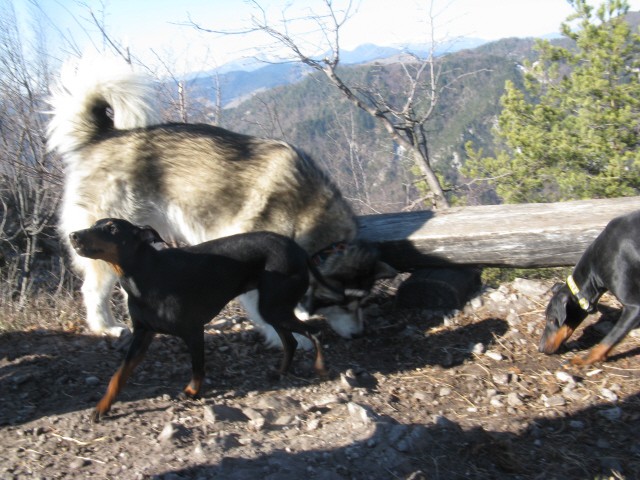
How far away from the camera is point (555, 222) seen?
5.58 meters

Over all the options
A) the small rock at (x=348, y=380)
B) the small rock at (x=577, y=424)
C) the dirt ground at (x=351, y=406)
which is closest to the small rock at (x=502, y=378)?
the dirt ground at (x=351, y=406)

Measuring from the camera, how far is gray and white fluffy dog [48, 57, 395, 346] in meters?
5.05

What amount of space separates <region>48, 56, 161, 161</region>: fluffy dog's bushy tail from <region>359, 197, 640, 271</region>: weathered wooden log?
7.65ft

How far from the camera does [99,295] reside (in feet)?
16.6

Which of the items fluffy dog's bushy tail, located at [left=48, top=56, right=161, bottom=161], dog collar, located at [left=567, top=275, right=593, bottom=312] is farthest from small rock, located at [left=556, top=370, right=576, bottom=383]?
fluffy dog's bushy tail, located at [left=48, top=56, right=161, bottom=161]

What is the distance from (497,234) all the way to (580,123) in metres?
6.21

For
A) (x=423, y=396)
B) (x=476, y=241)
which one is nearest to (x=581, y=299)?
(x=476, y=241)

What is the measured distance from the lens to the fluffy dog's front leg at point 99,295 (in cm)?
505

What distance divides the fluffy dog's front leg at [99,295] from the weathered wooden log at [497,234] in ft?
7.55

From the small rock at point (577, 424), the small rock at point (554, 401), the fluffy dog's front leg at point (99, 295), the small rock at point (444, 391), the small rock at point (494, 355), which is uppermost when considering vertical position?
the fluffy dog's front leg at point (99, 295)

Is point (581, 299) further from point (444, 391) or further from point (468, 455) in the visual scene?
point (468, 455)

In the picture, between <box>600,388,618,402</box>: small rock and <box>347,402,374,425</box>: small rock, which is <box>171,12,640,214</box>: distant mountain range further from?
<box>600,388,618,402</box>: small rock

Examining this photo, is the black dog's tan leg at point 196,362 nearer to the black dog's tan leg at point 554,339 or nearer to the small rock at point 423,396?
the small rock at point 423,396

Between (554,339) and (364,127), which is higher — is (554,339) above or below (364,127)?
below
